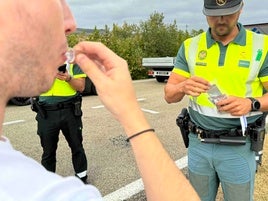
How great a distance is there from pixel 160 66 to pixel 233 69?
12.8 m

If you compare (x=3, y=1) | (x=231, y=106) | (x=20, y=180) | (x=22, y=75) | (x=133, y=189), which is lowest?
(x=133, y=189)

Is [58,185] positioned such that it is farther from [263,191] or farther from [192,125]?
[263,191]

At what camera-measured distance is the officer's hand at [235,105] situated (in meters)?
2.28

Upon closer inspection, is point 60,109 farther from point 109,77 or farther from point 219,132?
point 109,77

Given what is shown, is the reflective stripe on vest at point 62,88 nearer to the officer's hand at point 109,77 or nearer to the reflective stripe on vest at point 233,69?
the reflective stripe on vest at point 233,69

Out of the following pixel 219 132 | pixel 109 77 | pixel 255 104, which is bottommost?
pixel 219 132

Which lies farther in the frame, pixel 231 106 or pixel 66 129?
pixel 66 129

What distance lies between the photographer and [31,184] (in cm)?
72

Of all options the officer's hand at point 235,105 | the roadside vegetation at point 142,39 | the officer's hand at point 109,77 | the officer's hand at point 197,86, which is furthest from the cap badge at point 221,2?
the roadside vegetation at point 142,39

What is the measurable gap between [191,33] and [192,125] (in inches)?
939

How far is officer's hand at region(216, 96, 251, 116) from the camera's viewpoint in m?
2.28

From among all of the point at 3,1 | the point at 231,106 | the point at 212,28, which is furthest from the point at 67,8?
the point at 212,28

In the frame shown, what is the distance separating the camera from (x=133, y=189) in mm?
3910

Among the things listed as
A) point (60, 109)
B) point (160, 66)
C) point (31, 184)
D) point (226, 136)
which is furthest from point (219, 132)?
point (160, 66)
